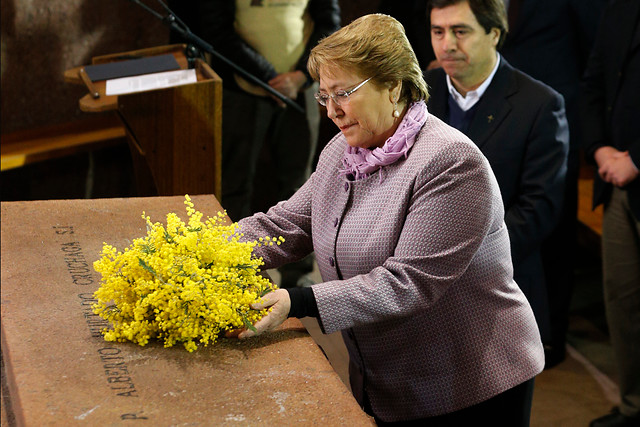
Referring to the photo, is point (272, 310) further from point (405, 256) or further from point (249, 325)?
point (405, 256)

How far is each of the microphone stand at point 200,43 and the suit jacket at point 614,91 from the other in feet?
4.28

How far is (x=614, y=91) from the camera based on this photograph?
3.43 m

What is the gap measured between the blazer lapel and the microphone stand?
1.20m

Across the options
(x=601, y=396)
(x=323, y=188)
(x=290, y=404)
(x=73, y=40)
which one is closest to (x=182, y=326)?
(x=290, y=404)

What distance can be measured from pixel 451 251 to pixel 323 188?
16.6 inches

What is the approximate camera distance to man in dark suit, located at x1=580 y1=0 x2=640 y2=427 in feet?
10.9

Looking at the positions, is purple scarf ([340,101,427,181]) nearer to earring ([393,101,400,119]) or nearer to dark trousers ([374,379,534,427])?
earring ([393,101,400,119])

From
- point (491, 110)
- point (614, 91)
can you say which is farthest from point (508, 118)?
point (614, 91)

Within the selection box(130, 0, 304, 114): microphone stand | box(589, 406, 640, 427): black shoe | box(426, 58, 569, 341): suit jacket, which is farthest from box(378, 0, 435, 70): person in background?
box(589, 406, 640, 427): black shoe

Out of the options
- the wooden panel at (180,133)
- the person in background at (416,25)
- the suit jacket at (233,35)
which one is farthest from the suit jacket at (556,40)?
the wooden panel at (180,133)

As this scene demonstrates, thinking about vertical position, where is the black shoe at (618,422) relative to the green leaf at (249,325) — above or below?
below

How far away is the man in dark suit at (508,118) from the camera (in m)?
2.57

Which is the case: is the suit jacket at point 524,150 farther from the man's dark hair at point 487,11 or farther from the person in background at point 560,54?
the person in background at point 560,54

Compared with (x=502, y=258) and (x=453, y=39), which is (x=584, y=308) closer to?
(x=453, y=39)
